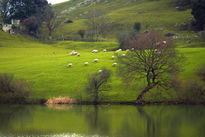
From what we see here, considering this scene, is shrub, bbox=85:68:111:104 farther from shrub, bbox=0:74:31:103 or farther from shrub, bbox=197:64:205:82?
shrub, bbox=197:64:205:82

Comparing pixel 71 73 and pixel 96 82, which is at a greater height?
pixel 71 73

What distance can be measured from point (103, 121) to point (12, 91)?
2223cm

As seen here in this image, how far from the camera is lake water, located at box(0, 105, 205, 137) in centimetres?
3606

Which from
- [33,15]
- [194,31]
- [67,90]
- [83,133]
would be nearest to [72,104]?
[67,90]

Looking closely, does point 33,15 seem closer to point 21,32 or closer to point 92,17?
point 21,32

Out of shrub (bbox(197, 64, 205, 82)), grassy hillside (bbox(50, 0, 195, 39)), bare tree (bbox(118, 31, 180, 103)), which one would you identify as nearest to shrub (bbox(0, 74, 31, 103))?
bare tree (bbox(118, 31, 180, 103))

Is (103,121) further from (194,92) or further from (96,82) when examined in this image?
(194,92)

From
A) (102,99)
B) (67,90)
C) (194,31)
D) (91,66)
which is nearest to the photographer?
(102,99)

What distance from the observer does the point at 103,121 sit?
42.8 metres

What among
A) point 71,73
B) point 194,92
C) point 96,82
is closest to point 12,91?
point 71,73

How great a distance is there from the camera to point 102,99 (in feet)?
185

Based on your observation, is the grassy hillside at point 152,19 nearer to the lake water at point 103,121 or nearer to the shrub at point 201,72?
the shrub at point 201,72

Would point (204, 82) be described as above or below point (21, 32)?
below

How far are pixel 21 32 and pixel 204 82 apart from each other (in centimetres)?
9501
